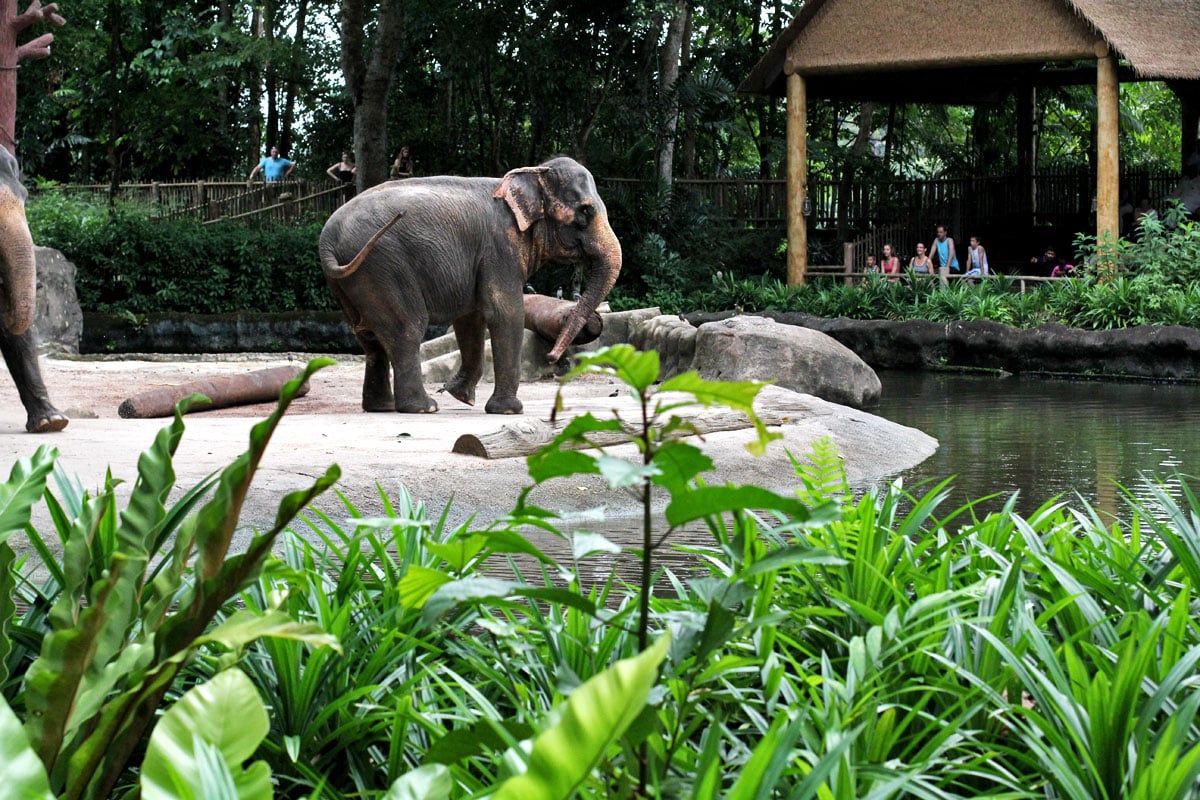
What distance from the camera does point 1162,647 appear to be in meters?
3.15

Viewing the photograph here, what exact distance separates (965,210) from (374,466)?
20635 millimetres

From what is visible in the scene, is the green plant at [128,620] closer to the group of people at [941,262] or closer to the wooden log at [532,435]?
the wooden log at [532,435]

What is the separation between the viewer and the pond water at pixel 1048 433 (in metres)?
8.28

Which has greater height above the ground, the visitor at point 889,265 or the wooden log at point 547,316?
the visitor at point 889,265

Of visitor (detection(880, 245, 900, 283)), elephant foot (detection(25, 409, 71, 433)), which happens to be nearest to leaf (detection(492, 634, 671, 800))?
elephant foot (detection(25, 409, 71, 433))

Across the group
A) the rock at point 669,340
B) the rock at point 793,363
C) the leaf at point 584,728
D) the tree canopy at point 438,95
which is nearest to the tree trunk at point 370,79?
the tree canopy at point 438,95

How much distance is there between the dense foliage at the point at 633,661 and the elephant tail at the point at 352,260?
5.87 m

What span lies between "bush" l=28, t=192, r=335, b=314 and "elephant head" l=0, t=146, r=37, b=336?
14743 millimetres

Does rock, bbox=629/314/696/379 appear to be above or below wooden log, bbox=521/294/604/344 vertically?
below

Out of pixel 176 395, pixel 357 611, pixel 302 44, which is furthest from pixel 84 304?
pixel 357 611

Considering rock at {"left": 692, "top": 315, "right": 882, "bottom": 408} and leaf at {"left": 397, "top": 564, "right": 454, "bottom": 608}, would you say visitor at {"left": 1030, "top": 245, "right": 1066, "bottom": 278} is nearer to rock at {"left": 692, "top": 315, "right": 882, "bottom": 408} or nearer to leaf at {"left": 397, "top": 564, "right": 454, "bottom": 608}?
rock at {"left": 692, "top": 315, "right": 882, "bottom": 408}

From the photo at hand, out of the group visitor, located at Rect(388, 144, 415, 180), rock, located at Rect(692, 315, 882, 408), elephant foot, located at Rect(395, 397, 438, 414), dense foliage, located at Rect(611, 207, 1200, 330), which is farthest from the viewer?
visitor, located at Rect(388, 144, 415, 180)

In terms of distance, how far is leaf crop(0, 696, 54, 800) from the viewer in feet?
5.98

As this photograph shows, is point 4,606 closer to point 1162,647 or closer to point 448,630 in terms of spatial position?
point 448,630
